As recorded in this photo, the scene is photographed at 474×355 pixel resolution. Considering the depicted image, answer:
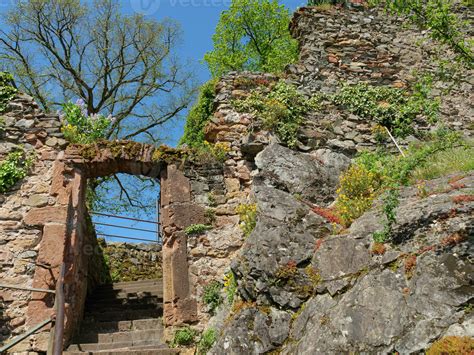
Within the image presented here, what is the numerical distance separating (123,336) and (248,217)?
9.00 feet

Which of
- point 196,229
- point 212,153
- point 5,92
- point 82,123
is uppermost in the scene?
point 5,92

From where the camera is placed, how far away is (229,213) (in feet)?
27.6

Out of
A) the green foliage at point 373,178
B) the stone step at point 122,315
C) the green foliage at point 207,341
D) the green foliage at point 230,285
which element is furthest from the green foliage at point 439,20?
the stone step at point 122,315

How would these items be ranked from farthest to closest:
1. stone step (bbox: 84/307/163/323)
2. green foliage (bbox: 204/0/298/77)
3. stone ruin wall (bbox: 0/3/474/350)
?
1. green foliage (bbox: 204/0/298/77)
2. stone step (bbox: 84/307/163/323)
3. stone ruin wall (bbox: 0/3/474/350)

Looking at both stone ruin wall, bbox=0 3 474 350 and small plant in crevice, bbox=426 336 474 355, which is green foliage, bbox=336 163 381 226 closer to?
stone ruin wall, bbox=0 3 474 350

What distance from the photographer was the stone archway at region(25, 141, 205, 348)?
24.1 feet

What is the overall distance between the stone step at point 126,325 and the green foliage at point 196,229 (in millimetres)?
1517

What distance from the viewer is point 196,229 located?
8070 mm

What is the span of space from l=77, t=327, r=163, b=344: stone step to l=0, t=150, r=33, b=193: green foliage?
2.82m

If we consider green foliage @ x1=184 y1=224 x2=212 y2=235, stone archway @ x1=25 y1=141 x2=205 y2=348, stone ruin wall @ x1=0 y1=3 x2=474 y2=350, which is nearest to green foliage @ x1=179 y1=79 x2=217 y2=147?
stone ruin wall @ x1=0 y1=3 x2=474 y2=350

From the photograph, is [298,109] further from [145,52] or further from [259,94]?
[145,52]

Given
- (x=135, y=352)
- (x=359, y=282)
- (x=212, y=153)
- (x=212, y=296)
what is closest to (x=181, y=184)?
(x=212, y=153)

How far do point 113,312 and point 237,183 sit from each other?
321 centimetres

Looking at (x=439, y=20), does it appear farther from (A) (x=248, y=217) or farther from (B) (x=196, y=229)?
(B) (x=196, y=229)
